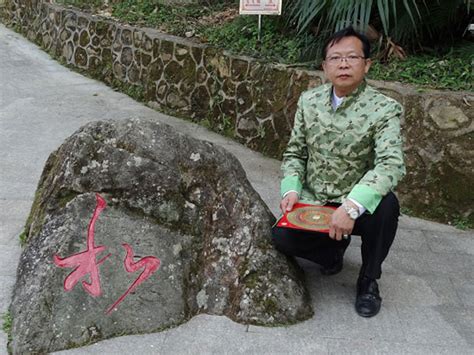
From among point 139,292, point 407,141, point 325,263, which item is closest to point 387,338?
point 325,263

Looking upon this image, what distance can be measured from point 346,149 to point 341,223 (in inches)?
16.3

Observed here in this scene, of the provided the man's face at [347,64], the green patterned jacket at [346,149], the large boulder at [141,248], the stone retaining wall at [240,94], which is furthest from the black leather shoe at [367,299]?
the stone retaining wall at [240,94]

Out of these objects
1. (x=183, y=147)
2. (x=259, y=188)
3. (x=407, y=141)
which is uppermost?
(x=183, y=147)

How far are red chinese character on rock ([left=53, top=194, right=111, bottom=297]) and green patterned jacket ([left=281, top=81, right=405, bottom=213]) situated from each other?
953mm

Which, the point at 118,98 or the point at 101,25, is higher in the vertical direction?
the point at 101,25

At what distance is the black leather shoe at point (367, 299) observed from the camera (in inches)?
112

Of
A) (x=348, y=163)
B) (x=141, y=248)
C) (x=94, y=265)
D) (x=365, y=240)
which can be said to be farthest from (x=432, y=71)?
(x=94, y=265)

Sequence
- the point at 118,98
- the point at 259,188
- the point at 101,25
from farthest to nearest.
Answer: the point at 101,25 → the point at 118,98 → the point at 259,188

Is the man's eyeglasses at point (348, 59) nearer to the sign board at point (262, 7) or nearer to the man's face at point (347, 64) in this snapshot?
the man's face at point (347, 64)

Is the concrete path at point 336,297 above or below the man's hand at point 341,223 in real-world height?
below

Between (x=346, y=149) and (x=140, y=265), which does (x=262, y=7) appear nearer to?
(x=346, y=149)

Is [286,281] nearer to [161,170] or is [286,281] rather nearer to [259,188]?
[161,170]

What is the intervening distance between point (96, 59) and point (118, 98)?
111 cm

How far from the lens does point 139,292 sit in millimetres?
2617
